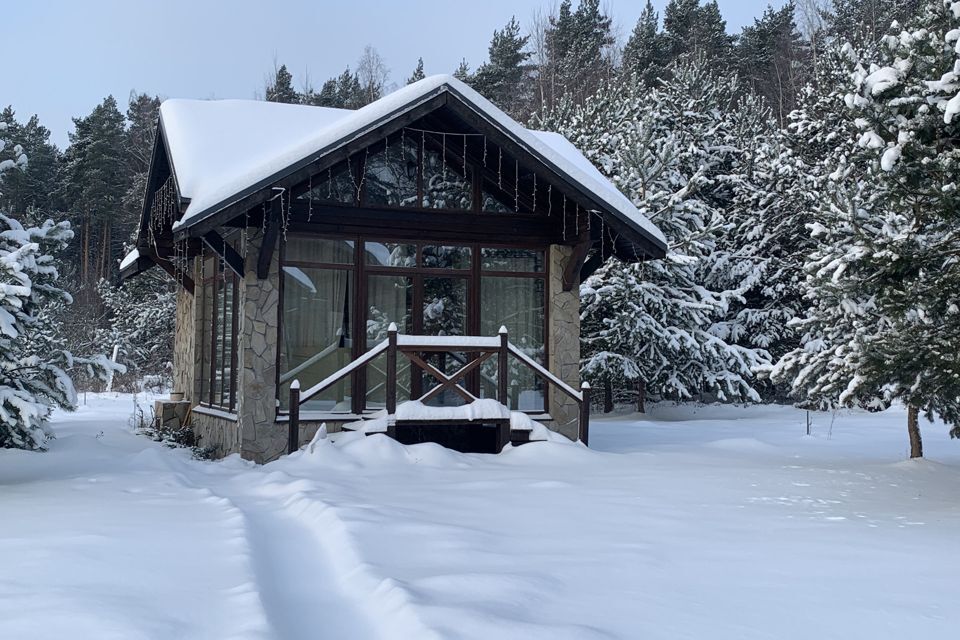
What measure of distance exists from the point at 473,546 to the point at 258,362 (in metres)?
5.99

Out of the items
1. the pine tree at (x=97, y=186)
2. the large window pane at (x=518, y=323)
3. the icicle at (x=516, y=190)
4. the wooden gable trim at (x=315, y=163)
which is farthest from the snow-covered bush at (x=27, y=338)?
the pine tree at (x=97, y=186)

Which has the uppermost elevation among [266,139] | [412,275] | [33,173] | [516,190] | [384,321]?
[33,173]

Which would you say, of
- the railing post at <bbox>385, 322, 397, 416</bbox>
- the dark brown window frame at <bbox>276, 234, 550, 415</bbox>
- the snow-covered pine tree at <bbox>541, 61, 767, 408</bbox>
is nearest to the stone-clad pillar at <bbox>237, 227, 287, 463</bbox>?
the dark brown window frame at <bbox>276, 234, 550, 415</bbox>

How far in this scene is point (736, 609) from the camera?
4.32 m

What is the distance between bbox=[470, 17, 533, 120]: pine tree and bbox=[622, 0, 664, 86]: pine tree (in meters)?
4.39

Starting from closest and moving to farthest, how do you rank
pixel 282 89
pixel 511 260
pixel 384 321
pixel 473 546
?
pixel 473 546 → pixel 384 321 → pixel 511 260 → pixel 282 89

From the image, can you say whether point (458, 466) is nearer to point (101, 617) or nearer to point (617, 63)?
point (101, 617)

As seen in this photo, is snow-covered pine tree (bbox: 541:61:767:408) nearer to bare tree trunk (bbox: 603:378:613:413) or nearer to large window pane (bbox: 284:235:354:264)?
bare tree trunk (bbox: 603:378:613:413)

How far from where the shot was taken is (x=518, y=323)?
12.2 m

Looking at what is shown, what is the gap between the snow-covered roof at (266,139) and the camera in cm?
995

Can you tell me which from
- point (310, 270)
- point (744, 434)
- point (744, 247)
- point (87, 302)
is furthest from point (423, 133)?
point (87, 302)

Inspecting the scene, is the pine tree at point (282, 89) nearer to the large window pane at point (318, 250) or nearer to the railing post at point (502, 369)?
the large window pane at point (318, 250)

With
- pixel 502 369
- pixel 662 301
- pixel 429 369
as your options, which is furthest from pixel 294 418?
pixel 662 301

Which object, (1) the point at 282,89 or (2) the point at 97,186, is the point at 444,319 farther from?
(2) the point at 97,186
